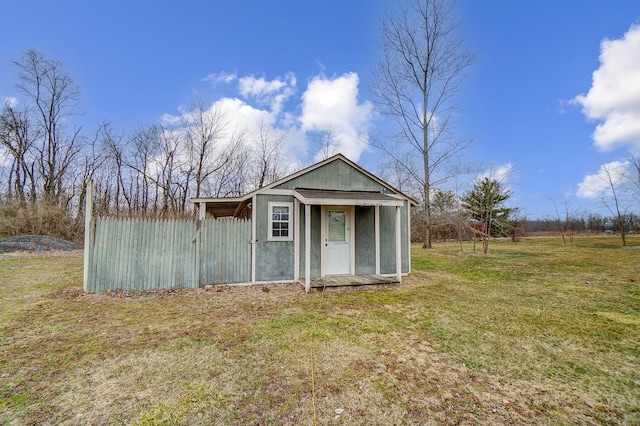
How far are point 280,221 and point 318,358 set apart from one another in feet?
14.9

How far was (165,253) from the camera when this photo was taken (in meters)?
6.43

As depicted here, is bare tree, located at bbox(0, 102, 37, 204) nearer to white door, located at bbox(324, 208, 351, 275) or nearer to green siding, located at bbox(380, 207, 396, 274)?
white door, located at bbox(324, 208, 351, 275)

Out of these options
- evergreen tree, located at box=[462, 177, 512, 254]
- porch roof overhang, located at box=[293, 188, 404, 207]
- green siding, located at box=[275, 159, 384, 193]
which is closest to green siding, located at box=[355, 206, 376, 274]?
porch roof overhang, located at box=[293, 188, 404, 207]

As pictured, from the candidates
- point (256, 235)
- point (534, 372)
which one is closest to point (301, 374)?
point (534, 372)

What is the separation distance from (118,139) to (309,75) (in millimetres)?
16566

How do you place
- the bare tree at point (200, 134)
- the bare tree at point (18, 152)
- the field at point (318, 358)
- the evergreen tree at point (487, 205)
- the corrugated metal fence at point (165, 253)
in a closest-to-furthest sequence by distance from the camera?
the field at point (318, 358) → the corrugated metal fence at point (165, 253) → the evergreen tree at point (487, 205) → the bare tree at point (18, 152) → the bare tree at point (200, 134)

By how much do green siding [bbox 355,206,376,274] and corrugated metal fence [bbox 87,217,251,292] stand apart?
3110 mm

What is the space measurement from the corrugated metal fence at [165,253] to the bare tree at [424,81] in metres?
14.8

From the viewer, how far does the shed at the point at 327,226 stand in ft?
23.4

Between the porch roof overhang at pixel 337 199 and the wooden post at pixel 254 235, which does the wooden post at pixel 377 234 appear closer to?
the porch roof overhang at pixel 337 199

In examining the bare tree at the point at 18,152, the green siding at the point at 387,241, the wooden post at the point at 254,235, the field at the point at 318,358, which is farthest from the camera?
the bare tree at the point at 18,152

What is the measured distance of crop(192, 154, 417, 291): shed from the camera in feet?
23.4

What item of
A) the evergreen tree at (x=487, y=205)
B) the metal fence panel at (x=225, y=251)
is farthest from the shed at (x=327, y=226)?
the evergreen tree at (x=487, y=205)

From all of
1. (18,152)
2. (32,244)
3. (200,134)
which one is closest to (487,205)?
(200,134)
